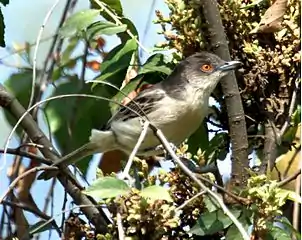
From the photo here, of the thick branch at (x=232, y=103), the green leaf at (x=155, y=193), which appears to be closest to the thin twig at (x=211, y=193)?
the green leaf at (x=155, y=193)

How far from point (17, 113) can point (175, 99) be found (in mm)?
1327

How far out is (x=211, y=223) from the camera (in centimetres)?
268

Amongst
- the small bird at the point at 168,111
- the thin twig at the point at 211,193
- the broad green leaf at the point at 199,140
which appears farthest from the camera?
the small bird at the point at 168,111

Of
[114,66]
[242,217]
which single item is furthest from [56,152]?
[242,217]

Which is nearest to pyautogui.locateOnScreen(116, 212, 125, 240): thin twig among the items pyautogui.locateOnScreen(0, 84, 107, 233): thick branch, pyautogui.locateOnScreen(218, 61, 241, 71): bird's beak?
pyautogui.locateOnScreen(0, 84, 107, 233): thick branch

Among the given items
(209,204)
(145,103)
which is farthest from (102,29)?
(145,103)

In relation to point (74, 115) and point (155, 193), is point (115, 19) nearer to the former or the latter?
point (74, 115)

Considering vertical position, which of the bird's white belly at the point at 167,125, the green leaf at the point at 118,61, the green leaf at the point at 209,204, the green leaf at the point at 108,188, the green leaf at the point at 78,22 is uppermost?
the green leaf at the point at 78,22

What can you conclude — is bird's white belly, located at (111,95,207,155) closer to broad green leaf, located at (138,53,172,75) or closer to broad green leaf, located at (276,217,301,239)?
broad green leaf, located at (138,53,172,75)

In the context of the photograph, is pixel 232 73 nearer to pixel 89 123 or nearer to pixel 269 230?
pixel 89 123

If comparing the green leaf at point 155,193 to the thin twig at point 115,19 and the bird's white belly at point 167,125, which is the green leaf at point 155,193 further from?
the bird's white belly at point 167,125

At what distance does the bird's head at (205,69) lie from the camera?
3.33 meters

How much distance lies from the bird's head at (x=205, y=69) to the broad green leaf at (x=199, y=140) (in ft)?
0.76

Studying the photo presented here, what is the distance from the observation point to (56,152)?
3359 millimetres
